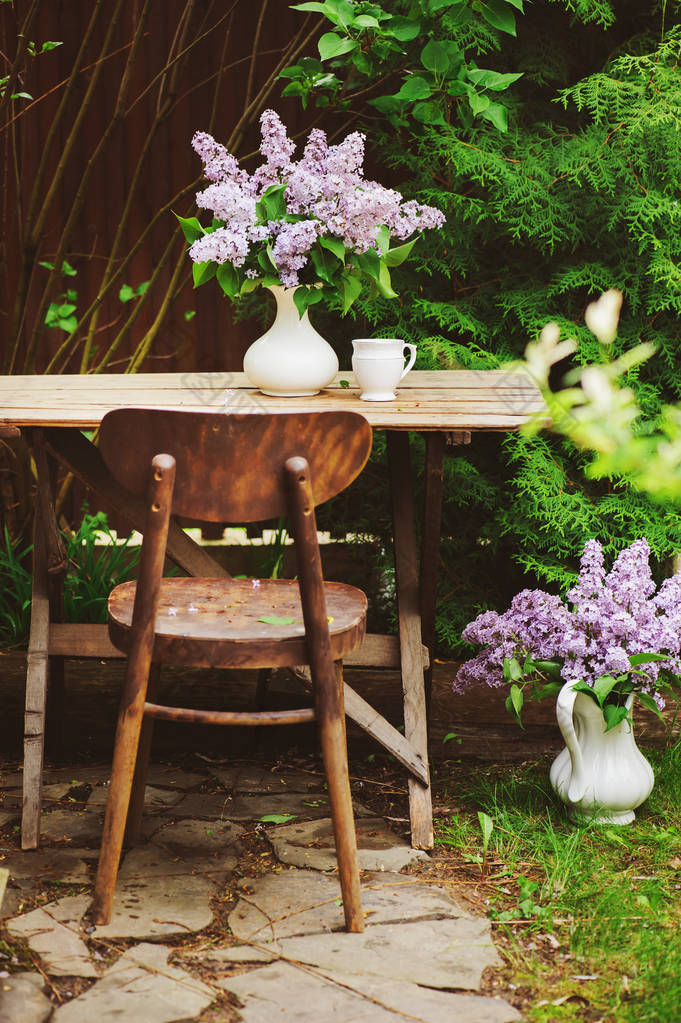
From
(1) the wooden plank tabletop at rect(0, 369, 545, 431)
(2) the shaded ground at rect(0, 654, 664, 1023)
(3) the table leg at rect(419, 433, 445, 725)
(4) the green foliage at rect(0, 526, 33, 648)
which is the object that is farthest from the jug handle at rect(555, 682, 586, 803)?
(4) the green foliage at rect(0, 526, 33, 648)

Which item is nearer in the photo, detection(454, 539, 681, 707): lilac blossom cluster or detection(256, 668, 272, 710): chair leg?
detection(454, 539, 681, 707): lilac blossom cluster

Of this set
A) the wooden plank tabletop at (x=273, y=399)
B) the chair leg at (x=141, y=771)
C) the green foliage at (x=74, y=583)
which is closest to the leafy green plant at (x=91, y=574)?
the green foliage at (x=74, y=583)

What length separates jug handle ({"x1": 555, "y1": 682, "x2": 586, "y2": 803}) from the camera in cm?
238

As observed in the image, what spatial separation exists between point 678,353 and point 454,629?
1.15 meters

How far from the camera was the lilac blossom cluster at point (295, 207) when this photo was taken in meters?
2.34

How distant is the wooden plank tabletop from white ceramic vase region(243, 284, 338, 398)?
36 mm

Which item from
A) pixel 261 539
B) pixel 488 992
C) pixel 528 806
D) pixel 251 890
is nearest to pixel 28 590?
pixel 261 539

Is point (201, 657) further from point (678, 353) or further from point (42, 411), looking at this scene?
point (678, 353)

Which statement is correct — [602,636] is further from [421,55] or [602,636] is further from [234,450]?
[421,55]

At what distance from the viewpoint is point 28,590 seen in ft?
11.5

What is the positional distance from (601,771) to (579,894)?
0.36 metres

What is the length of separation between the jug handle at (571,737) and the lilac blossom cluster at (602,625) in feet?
0.20

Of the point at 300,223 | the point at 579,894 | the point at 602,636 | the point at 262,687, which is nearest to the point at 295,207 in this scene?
the point at 300,223

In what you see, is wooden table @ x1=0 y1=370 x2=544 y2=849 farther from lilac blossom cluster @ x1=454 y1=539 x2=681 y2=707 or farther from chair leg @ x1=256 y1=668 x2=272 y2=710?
chair leg @ x1=256 y1=668 x2=272 y2=710
